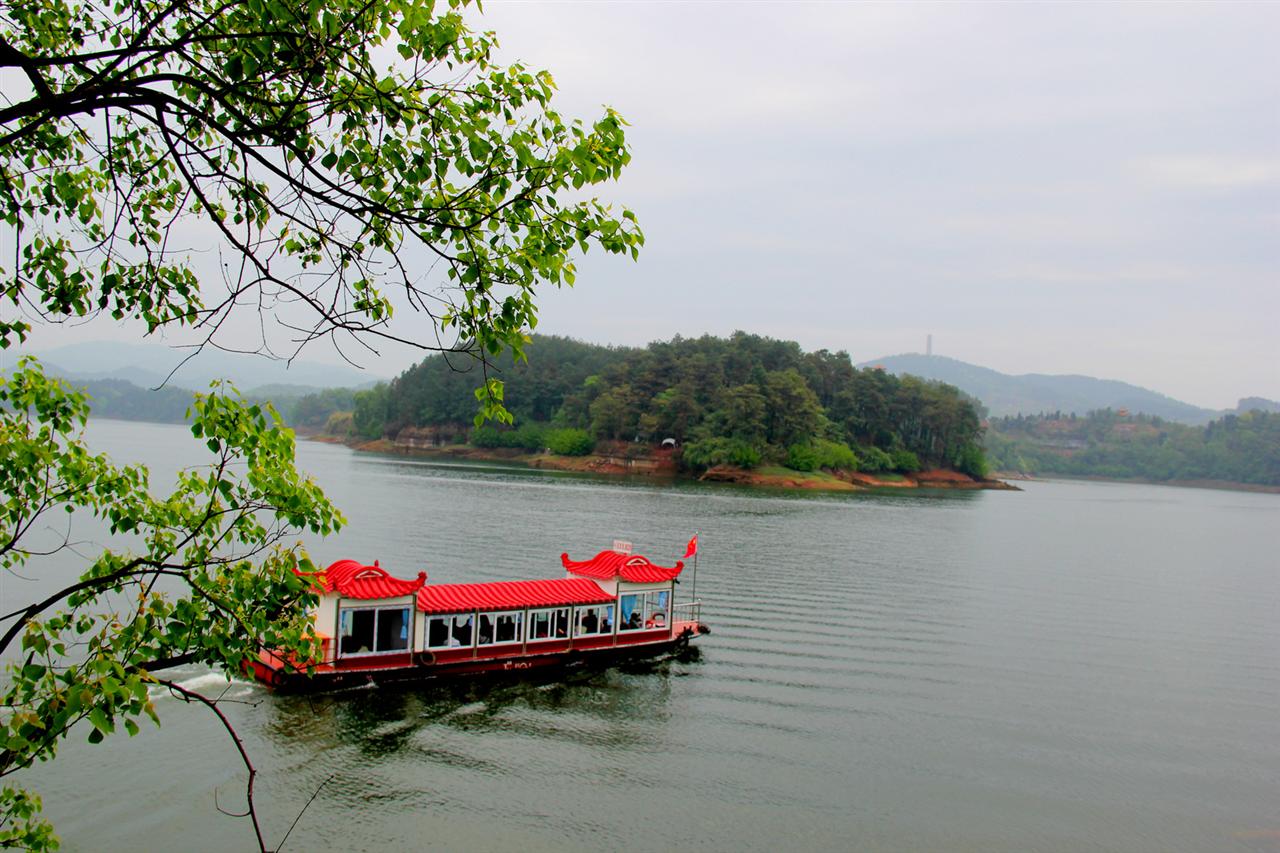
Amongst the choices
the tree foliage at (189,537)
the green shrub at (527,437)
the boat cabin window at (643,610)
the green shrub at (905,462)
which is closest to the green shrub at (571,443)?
the green shrub at (527,437)

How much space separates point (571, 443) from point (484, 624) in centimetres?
10087

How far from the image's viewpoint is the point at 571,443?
415ft

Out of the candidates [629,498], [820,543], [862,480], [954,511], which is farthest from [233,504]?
[862,480]

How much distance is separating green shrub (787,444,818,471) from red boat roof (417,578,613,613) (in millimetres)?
87791

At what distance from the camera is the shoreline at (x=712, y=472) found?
11019 centimetres

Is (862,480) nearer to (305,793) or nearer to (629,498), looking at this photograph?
(629,498)

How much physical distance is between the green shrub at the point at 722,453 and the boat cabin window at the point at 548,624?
85.1 m

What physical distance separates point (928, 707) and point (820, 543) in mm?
30357

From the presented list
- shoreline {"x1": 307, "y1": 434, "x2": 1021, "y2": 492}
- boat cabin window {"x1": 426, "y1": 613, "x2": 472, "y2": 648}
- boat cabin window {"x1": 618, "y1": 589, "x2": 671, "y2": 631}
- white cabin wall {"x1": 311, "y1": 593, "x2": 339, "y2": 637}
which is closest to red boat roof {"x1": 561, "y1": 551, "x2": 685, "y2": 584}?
boat cabin window {"x1": 618, "y1": 589, "x2": 671, "y2": 631}

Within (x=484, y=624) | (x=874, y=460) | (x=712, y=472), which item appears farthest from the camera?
(x=874, y=460)

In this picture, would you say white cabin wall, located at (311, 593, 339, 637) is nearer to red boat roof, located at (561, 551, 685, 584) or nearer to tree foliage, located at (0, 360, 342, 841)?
red boat roof, located at (561, 551, 685, 584)

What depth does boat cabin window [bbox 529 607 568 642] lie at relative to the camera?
26766mm

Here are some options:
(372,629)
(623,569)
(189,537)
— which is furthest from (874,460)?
(189,537)

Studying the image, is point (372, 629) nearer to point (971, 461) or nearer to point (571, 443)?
point (571, 443)
